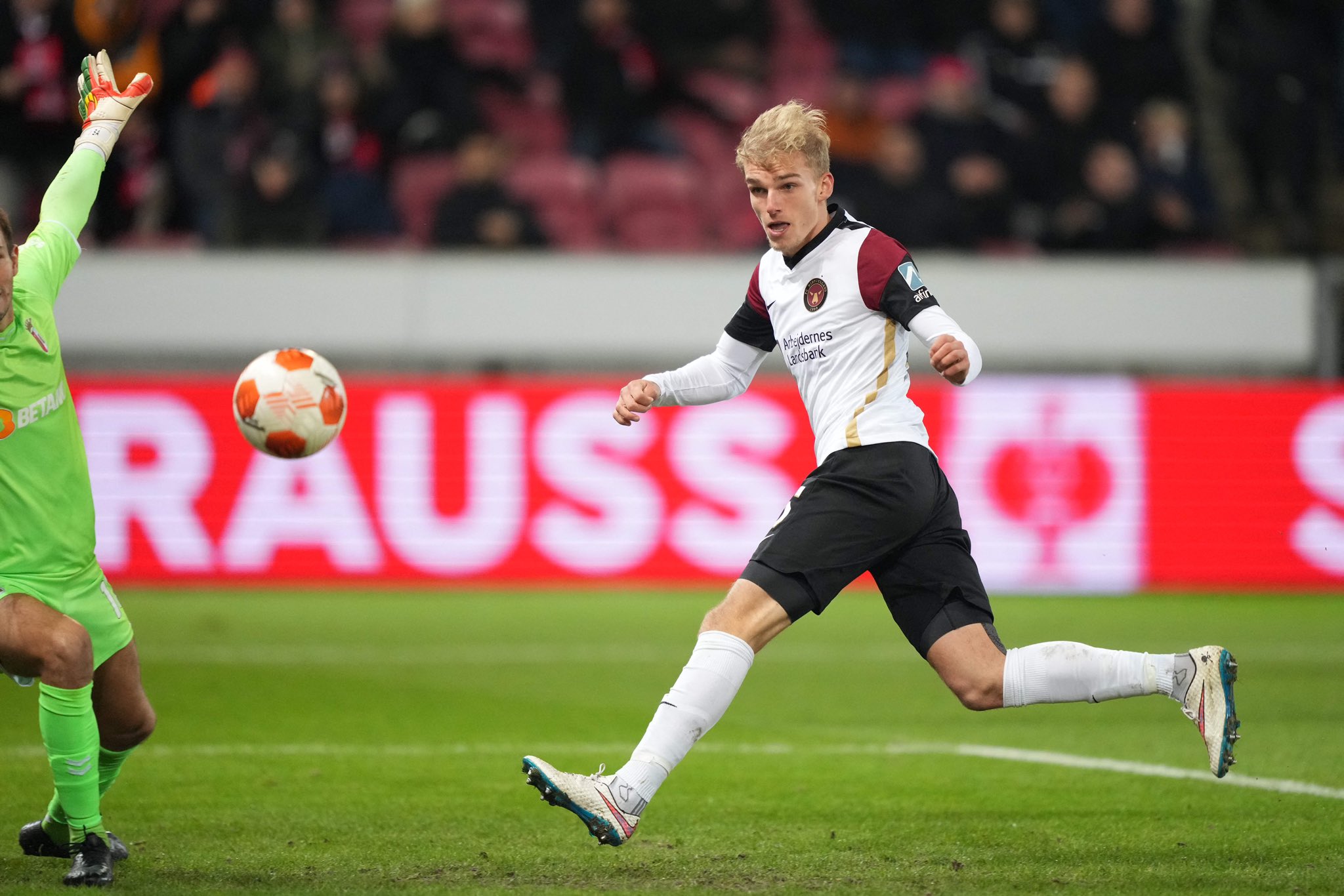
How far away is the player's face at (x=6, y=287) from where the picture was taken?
4438 mm

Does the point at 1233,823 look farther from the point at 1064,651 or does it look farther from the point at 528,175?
the point at 528,175

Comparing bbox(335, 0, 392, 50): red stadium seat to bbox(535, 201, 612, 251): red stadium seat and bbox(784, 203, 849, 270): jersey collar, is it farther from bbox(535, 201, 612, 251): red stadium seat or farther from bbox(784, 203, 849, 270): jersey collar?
bbox(784, 203, 849, 270): jersey collar

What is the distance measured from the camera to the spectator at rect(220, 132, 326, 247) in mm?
12820

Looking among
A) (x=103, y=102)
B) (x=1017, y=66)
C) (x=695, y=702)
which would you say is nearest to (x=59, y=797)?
(x=695, y=702)

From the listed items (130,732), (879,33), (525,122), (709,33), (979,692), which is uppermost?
(879,33)

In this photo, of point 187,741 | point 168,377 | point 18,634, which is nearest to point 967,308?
A: point 168,377

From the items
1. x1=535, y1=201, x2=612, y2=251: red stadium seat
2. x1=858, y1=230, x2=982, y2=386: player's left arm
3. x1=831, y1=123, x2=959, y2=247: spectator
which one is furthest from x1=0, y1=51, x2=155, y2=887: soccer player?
x1=535, y1=201, x2=612, y2=251: red stadium seat

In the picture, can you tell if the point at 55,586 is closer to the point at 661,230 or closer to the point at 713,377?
the point at 713,377

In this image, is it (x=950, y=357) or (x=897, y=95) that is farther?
(x=897, y=95)

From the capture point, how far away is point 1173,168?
13.9 m

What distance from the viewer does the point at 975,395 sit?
479 inches

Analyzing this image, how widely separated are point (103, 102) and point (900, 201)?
8.68 m

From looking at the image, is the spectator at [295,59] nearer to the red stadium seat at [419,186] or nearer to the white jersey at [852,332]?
the red stadium seat at [419,186]

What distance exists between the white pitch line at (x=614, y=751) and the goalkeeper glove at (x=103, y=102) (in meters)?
2.68
